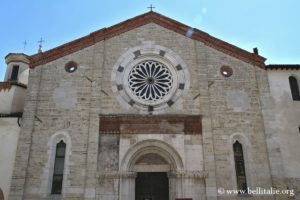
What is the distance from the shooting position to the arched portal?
1290 cm

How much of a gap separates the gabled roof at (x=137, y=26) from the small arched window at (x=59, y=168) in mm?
4297

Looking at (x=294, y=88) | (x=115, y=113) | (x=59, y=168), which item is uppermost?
(x=294, y=88)

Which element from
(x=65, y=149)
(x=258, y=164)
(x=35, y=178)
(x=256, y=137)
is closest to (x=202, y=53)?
(x=256, y=137)

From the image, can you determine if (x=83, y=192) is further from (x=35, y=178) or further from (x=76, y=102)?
(x=76, y=102)

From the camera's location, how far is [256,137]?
1373cm

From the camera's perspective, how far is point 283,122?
14289 mm

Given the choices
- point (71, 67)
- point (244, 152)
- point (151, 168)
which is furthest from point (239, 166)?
point (71, 67)

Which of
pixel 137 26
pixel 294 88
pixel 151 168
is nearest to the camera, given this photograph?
pixel 151 168

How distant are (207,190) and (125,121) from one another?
4.49 m

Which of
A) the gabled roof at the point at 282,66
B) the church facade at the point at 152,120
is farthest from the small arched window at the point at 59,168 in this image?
the gabled roof at the point at 282,66

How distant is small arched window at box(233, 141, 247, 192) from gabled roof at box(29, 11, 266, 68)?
14.3 ft

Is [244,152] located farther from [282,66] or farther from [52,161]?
[52,161]

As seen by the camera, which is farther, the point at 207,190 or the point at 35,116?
the point at 35,116

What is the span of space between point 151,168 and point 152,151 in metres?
0.73
